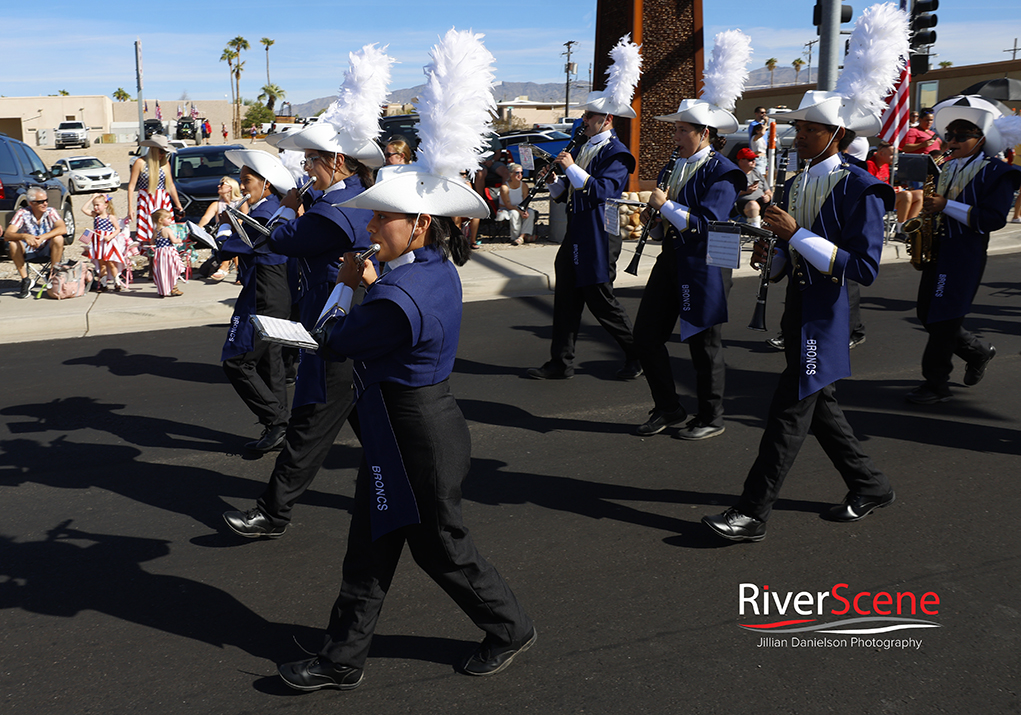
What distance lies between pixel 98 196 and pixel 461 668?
9468mm

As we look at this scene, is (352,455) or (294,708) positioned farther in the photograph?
(352,455)

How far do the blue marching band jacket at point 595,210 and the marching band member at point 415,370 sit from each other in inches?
130

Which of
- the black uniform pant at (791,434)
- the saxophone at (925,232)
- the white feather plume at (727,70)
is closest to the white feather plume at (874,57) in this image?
the black uniform pant at (791,434)

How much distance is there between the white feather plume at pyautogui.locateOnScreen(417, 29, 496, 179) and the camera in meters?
2.87

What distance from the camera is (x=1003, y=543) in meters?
4.04

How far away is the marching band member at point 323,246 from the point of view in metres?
4.00

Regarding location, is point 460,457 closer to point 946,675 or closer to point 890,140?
point 946,675

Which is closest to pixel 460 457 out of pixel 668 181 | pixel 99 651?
pixel 99 651

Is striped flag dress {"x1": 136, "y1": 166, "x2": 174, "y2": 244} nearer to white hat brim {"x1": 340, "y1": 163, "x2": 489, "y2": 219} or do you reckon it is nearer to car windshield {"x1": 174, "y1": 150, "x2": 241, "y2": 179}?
car windshield {"x1": 174, "y1": 150, "x2": 241, "y2": 179}

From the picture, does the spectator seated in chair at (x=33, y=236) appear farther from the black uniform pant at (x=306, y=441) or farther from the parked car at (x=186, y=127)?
the parked car at (x=186, y=127)

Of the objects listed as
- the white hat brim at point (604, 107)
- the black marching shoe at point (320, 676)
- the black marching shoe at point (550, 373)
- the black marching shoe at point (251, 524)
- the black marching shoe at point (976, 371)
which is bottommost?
the black marching shoe at point (320, 676)

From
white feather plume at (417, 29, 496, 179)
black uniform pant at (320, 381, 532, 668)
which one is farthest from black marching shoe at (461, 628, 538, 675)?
white feather plume at (417, 29, 496, 179)

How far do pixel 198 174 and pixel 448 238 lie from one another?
14489 mm

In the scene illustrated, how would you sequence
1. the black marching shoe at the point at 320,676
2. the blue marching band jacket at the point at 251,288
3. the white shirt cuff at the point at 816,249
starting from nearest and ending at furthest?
the black marching shoe at the point at 320,676, the white shirt cuff at the point at 816,249, the blue marching band jacket at the point at 251,288
